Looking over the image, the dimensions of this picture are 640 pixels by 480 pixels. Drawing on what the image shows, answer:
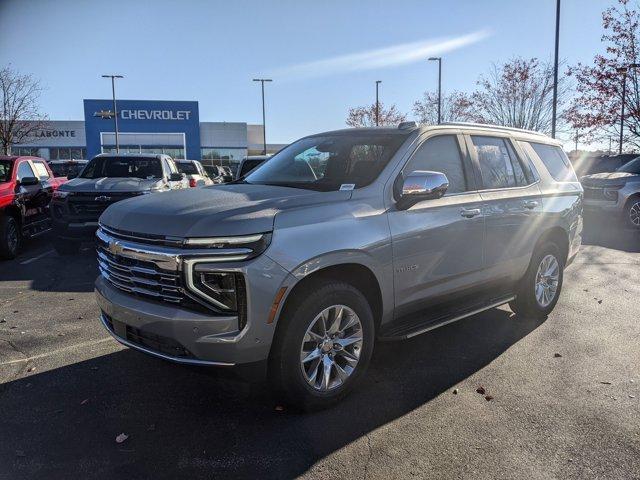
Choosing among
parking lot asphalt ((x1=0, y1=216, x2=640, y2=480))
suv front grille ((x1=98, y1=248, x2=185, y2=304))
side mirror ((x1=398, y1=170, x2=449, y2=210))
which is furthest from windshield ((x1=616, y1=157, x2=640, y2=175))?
suv front grille ((x1=98, y1=248, x2=185, y2=304))

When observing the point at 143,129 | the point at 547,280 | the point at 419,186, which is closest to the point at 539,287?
the point at 547,280

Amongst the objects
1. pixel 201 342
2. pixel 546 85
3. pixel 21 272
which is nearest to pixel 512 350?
pixel 201 342

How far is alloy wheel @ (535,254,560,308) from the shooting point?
17.8 feet

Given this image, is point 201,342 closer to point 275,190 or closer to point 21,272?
point 275,190

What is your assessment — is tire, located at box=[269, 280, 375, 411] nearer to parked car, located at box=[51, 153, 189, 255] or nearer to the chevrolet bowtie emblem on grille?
the chevrolet bowtie emblem on grille

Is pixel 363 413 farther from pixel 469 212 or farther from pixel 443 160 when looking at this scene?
pixel 443 160

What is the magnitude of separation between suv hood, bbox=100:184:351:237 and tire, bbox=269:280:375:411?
22.3 inches

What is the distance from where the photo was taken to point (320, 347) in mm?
3412

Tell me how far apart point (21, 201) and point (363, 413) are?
27.7 ft

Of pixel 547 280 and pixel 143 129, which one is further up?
pixel 143 129

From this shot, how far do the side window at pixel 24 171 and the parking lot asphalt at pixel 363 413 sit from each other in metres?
5.25

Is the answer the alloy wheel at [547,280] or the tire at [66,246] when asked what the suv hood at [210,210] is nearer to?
the alloy wheel at [547,280]

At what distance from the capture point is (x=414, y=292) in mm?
3930

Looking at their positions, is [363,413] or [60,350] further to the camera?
[60,350]
